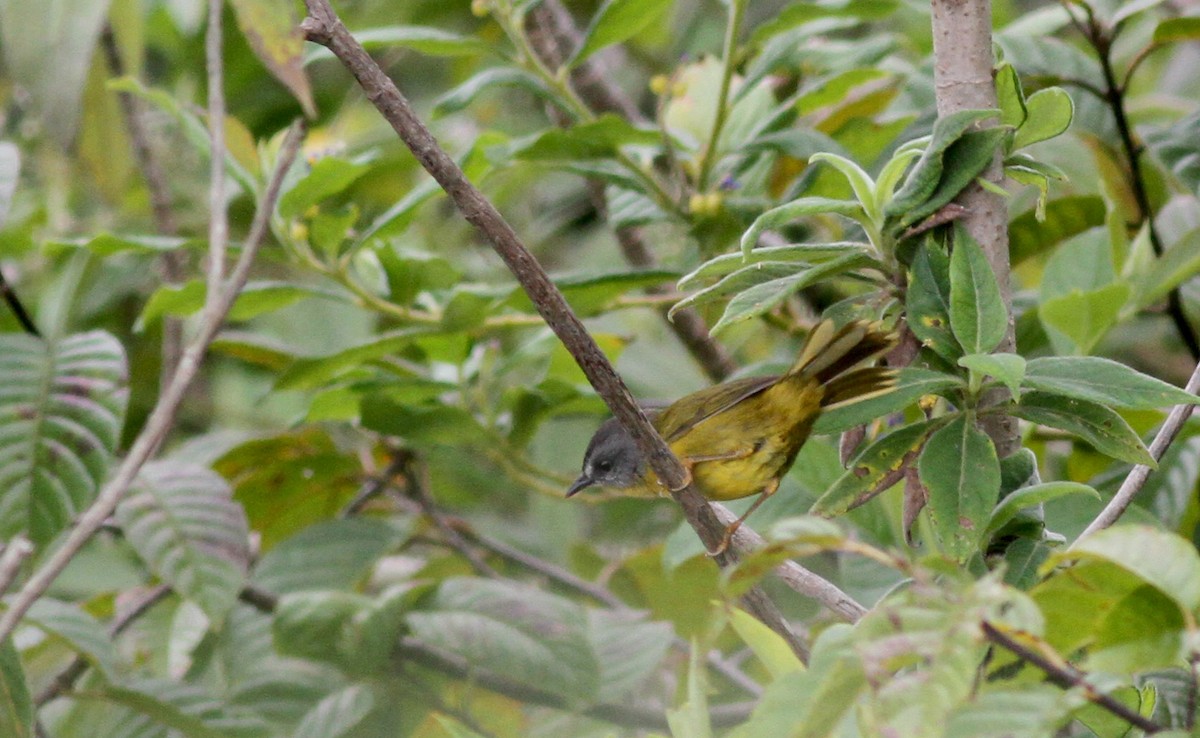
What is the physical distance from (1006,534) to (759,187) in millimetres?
800

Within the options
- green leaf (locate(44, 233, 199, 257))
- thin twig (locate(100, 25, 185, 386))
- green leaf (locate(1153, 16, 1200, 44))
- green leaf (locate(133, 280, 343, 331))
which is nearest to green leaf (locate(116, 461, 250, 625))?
green leaf (locate(133, 280, 343, 331))

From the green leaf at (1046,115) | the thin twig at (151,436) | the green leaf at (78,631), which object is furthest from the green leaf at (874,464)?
the green leaf at (78,631)

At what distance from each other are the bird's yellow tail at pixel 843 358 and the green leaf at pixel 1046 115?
212 mm

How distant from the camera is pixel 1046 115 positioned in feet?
3.13

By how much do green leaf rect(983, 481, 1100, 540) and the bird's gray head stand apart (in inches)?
30.9

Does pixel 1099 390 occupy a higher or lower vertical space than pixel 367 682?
higher

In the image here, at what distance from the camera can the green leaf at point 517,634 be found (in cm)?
164

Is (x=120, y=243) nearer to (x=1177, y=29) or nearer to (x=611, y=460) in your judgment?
(x=611, y=460)

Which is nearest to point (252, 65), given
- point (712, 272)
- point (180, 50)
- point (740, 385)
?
point (180, 50)

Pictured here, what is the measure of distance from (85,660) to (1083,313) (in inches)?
54.3

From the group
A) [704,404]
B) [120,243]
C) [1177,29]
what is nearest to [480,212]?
[704,404]

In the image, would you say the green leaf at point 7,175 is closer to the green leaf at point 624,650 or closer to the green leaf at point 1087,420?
the green leaf at point 624,650

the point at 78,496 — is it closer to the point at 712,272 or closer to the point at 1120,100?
the point at 712,272

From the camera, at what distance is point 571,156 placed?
1.62 metres
